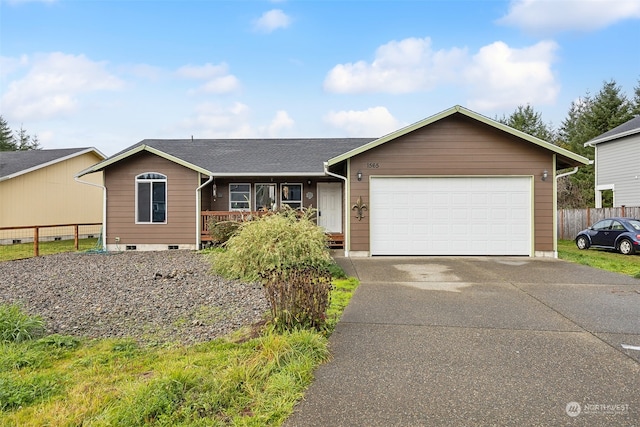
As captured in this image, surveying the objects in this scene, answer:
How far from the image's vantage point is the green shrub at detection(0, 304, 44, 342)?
3891mm

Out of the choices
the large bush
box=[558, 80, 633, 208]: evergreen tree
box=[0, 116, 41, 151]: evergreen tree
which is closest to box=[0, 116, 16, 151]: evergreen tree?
box=[0, 116, 41, 151]: evergreen tree

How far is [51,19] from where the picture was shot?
1197 cm

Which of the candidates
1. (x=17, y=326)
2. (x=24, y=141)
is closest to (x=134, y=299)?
(x=17, y=326)

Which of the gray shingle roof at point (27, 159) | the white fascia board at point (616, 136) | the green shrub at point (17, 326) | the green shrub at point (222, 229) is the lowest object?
the green shrub at point (17, 326)

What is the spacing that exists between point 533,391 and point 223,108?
21.1 metres

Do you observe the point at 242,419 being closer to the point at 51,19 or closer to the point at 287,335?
the point at 287,335

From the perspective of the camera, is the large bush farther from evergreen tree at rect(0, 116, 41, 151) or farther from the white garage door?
evergreen tree at rect(0, 116, 41, 151)

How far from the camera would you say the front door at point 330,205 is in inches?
527

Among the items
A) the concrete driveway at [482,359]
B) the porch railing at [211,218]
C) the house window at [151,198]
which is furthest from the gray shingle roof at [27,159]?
the concrete driveway at [482,359]

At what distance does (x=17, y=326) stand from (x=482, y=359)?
4.81m

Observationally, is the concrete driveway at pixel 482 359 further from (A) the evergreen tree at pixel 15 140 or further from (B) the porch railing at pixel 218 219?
(A) the evergreen tree at pixel 15 140

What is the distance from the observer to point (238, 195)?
13453mm

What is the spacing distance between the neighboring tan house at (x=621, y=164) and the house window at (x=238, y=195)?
16.9m

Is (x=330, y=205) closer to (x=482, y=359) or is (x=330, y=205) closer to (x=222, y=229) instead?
(x=222, y=229)
